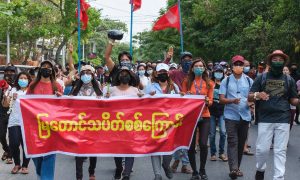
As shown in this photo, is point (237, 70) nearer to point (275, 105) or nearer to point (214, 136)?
point (275, 105)

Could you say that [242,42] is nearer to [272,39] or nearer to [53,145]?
[272,39]

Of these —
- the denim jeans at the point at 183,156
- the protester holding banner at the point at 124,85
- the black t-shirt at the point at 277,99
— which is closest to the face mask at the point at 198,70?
the protester holding banner at the point at 124,85

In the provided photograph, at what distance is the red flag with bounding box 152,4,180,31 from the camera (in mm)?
13812

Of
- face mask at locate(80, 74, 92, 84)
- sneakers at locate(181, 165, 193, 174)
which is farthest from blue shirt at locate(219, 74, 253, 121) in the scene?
face mask at locate(80, 74, 92, 84)

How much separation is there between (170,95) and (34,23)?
2678 cm

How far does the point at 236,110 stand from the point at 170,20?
660 centimetres

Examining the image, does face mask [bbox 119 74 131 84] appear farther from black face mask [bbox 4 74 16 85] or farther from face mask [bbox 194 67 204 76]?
black face mask [bbox 4 74 16 85]

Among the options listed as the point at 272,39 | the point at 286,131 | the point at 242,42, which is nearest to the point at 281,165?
the point at 286,131

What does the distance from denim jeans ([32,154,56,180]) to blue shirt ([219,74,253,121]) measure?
2690 millimetres

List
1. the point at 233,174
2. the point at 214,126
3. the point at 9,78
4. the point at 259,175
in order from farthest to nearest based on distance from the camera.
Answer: the point at 214,126
the point at 9,78
the point at 233,174
the point at 259,175

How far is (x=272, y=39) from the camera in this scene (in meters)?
21.2

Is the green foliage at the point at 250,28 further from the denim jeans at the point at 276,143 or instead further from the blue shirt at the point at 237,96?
the denim jeans at the point at 276,143

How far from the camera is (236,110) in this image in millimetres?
7754

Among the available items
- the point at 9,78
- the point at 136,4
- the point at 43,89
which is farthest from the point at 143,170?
the point at 136,4
